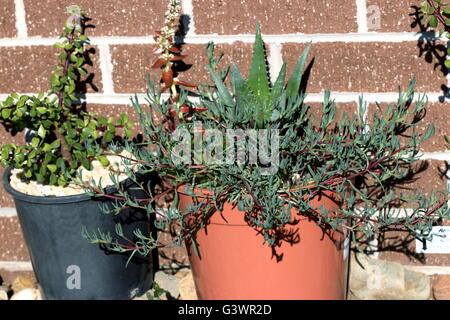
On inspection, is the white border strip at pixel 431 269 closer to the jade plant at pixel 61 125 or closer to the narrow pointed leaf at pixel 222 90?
the narrow pointed leaf at pixel 222 90

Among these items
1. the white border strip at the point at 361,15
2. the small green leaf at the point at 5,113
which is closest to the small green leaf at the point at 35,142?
the small green leaf at the point at 5,113

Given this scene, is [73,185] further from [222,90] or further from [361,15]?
[361,15]

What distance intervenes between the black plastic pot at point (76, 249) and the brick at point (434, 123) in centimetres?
83

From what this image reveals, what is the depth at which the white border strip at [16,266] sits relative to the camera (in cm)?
233

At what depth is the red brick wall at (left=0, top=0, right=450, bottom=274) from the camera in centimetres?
186

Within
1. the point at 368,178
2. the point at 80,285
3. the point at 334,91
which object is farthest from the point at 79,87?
the point at 368,178

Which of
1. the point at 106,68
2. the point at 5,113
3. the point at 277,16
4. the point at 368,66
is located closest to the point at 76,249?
the point at 5,113

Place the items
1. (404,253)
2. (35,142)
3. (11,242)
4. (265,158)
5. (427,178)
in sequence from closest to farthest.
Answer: (265,158)
(35,142)
(427,178)
(404,253)
(11,242)

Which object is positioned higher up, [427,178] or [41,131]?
[41,131]

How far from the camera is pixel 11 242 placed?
7.57 ft

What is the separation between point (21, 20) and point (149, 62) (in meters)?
0.43

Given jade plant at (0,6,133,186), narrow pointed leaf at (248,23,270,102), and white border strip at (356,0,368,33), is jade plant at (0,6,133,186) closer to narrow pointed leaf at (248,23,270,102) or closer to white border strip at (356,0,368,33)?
narrow pointed leaf at (248,23,270,102)

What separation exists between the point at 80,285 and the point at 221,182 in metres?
0.64

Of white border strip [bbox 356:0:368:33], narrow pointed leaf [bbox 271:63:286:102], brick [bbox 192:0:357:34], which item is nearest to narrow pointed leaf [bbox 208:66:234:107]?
narrow pointed leaf [bbox 271:63:286:102]
